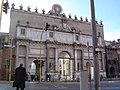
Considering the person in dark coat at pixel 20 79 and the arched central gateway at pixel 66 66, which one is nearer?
the person in dark coat at pixel 20 79

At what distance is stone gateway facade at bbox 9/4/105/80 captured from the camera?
147ft

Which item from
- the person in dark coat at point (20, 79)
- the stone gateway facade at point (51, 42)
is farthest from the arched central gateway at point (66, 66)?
the person in dark coat at point (20, 79)

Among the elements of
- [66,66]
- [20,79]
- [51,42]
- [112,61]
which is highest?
[51,42]

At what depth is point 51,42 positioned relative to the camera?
4772 centimetres

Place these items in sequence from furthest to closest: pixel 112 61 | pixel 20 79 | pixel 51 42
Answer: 1. pixel 112 61
2. pixel 51 42
3. pixel 20 79

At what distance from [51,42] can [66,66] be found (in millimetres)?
9143

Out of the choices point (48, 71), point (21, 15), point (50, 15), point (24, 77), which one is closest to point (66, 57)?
point (48, 71)

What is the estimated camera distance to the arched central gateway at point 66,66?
50316 mm

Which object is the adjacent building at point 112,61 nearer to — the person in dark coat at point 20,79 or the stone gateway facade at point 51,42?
the stone gateway facade at point 51,42

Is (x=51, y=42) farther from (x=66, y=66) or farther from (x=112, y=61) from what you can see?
(x=112, y=61)

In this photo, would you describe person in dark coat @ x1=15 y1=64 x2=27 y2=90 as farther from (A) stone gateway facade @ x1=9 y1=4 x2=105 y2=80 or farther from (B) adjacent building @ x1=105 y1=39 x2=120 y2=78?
(B) adjacent building @ x1=105 y1=39 x2=120 y2=78

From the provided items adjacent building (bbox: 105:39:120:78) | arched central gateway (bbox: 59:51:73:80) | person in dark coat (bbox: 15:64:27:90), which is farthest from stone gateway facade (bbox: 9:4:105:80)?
person in dark coat (bbox: 15:64:27:90)

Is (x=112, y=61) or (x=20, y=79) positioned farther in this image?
(x=112, y=61)

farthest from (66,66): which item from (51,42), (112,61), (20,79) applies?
(20,79)
